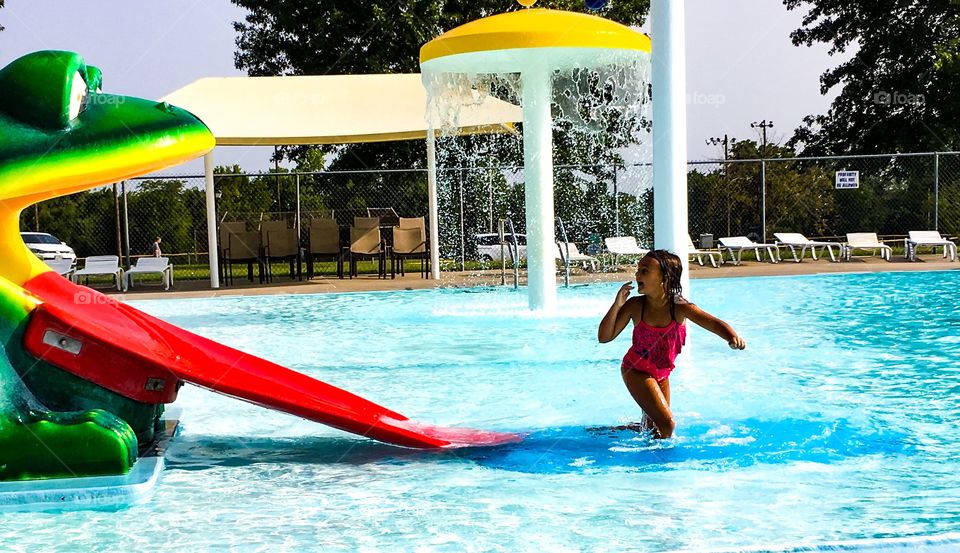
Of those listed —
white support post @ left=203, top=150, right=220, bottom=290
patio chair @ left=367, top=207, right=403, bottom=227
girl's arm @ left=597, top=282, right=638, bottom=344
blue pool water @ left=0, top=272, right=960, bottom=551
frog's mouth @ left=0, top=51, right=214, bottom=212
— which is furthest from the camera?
patio chair @ left=367, top=207, right=403, bottom=227

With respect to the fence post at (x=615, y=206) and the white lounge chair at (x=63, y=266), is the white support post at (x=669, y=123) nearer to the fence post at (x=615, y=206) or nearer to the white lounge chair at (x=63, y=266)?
the white lounge chair at (x=63, y=266)

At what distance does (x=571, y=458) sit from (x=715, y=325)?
1.01 meters

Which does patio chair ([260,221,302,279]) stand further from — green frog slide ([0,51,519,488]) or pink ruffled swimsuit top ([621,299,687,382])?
pink ruffled swimsuit top ([621,299,687,382])

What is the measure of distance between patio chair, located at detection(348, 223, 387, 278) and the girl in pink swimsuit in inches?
478

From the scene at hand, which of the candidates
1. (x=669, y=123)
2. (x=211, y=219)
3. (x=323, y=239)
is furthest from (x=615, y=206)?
(x=669, y=123)

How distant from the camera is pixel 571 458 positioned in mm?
5246

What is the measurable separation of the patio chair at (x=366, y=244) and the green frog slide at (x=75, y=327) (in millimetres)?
12219

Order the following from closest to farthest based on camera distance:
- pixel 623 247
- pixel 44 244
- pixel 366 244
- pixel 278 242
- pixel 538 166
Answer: pixel 538 166 < pixel 366 244 < pixel 278 242 < pixel 623 247 < pixel 44 244

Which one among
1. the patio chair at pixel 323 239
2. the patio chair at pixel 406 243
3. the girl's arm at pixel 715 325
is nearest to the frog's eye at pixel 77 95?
the girl's arm at pixel 715 325

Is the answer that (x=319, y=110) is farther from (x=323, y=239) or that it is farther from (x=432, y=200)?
(x=432, y=200)

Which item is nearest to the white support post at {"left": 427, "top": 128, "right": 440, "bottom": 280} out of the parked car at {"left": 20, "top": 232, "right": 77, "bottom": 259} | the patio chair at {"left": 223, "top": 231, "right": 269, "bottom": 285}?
the patio chair at {"left": 223, "top": 231, "right": 269, "bottom": 285}

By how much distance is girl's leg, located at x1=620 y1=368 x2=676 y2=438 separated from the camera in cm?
534

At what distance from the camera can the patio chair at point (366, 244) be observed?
17.3 m

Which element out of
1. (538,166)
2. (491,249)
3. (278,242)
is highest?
(538,166)
